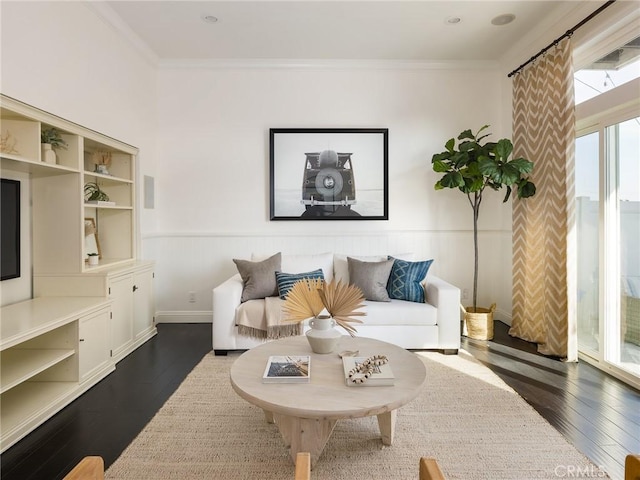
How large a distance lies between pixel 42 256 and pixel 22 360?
0.85 metres

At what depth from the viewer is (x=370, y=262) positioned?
3475mm

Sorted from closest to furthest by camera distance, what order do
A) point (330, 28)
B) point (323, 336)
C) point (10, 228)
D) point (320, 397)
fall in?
point (320, 397) < point (323, 336) < point (10, 228) < point (330, 28)

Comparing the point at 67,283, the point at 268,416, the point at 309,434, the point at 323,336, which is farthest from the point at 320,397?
the point at 67,283

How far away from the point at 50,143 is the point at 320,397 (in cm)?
264

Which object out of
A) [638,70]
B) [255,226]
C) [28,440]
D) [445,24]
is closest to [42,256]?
[28,440]

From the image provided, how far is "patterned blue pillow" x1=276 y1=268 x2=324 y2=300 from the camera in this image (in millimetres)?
3262

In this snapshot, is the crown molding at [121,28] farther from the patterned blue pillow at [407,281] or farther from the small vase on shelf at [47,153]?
the patterned blue pillow at [407,281]

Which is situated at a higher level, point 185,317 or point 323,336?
point 323,336

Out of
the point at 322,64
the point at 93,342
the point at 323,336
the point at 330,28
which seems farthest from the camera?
the point at 322,64

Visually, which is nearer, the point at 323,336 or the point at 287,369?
the point at 287,369

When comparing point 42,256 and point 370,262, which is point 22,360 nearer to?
point 42,256

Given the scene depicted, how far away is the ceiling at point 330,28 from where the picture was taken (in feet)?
9.96

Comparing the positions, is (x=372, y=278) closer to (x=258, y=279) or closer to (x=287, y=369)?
(x=258, y=279)

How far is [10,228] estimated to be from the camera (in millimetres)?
2465
